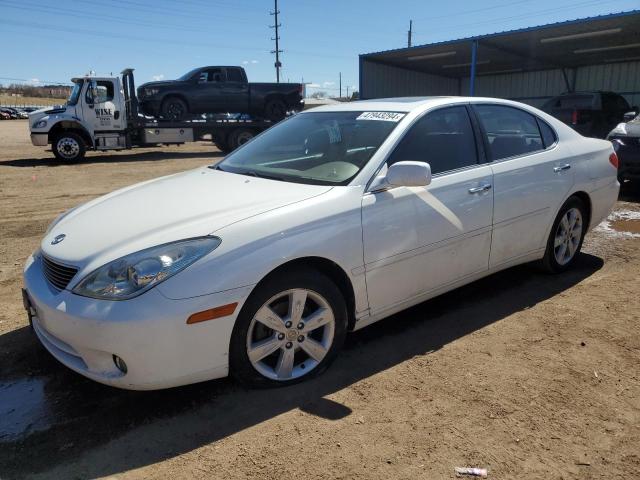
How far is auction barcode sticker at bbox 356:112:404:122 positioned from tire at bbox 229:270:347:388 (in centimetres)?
126

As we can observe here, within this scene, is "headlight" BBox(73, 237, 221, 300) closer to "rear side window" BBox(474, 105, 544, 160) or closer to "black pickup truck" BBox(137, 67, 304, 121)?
"rear side window" BBox(474, 105, 544, 160)

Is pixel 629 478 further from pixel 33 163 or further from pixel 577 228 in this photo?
pixel 33 163

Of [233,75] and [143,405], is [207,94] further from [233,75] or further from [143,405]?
[143,405]

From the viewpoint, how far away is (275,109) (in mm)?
18734

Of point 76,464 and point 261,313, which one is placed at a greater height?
point 261,313

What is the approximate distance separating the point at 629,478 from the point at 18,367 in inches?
129

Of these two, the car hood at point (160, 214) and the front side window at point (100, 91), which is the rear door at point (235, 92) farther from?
the car hood at point (160, 214)

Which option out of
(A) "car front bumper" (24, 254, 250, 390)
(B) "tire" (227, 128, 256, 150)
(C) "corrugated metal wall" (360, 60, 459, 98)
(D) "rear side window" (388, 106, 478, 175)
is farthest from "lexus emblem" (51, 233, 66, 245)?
(C) "corrugated metal wall" (360, 60, 459, 98)

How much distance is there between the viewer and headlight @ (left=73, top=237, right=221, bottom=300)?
2.38 meters

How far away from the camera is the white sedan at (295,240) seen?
2420 mm

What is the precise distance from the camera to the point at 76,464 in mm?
2281

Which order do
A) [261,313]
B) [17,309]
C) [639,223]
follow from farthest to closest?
[639,223], [17,309], [261,313]

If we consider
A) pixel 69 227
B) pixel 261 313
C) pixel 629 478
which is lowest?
pixel 629 478

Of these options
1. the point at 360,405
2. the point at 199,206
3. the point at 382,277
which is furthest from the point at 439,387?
the point at 199,206
